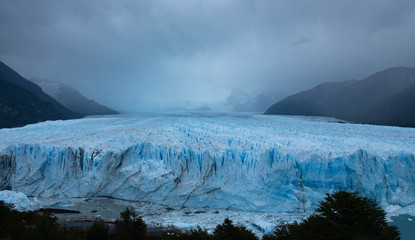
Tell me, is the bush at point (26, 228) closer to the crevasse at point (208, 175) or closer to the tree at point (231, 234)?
the crevasse at point (208, 175)

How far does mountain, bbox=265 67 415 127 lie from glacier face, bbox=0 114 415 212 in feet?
108

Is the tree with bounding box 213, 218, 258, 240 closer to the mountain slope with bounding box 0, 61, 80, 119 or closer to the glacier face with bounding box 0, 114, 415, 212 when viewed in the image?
the glacier face with bounding box 0, 114, 415, 212

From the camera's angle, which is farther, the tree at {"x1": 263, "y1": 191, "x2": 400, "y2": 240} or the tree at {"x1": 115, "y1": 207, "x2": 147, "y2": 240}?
the tree at {"x1": 115, "y1": 207, "x2": 147, "y2": 240}

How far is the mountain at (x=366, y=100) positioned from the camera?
141 ft

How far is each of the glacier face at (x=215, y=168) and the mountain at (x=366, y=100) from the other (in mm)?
32845

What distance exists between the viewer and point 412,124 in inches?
1438

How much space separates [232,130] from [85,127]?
11.7 metres

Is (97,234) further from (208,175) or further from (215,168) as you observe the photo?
(215,168)

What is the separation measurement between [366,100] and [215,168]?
5521 centimetres

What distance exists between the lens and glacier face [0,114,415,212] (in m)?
12.1

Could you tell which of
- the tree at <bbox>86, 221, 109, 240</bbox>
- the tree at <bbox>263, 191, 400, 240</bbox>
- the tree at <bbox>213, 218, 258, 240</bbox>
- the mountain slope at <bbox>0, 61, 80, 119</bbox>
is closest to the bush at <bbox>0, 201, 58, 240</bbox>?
the tree at <bbox>86, 221, 109, 240</bbox>

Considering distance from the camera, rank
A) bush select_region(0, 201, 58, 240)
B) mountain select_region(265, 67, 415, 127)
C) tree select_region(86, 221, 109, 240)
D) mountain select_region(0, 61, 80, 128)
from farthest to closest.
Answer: mountain select_region(0, 61, 80, 128) < mountain select_region(265, 67, 415, 127) < tree select_region(86, 221, 109, 240) < bush select_region(0, 201, 58, 240)

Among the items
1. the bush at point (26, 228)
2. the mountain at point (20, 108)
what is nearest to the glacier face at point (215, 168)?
the bush at point (26, 228)

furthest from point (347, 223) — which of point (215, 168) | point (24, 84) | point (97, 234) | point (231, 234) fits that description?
point (24, 84)
